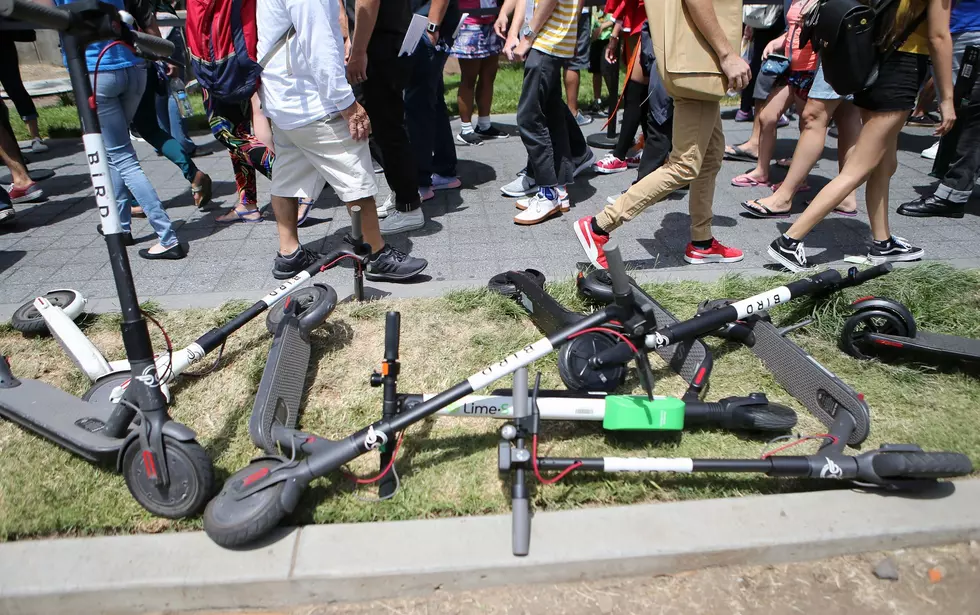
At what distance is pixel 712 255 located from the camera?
14.6 feet

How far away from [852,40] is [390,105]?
9.24ft

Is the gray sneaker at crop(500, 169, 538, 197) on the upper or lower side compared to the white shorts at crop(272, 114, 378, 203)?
lower

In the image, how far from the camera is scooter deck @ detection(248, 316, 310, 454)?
104 inches

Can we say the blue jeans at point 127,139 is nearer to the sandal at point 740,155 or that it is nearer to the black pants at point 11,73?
the black pants at point 11,73

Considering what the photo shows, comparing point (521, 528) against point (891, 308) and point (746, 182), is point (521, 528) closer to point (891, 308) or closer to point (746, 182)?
point (891, 308)

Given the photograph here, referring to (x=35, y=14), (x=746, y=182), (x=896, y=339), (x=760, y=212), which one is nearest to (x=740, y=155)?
(x=746, y=182)

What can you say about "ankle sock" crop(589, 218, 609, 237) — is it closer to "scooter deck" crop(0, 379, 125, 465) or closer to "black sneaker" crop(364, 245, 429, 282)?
"black sneaker" crop(364, 245, 429, 282)

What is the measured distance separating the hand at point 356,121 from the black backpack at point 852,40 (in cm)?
266

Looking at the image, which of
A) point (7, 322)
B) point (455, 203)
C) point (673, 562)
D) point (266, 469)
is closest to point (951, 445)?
point (673, 562)

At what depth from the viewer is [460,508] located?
2.48m

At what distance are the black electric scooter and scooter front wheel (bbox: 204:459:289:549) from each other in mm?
2711

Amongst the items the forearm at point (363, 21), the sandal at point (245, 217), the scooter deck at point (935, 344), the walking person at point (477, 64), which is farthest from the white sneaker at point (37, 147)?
the scooter deck at point (935, 344)

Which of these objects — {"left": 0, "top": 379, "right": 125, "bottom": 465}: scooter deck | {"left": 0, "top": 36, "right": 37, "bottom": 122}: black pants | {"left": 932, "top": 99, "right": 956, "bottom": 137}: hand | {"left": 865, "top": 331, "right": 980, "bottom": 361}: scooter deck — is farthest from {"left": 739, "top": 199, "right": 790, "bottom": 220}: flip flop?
{"left": 0, "top": 36, "right": 37, "bottom": 122}: black pants

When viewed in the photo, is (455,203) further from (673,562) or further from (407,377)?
(673,562)
